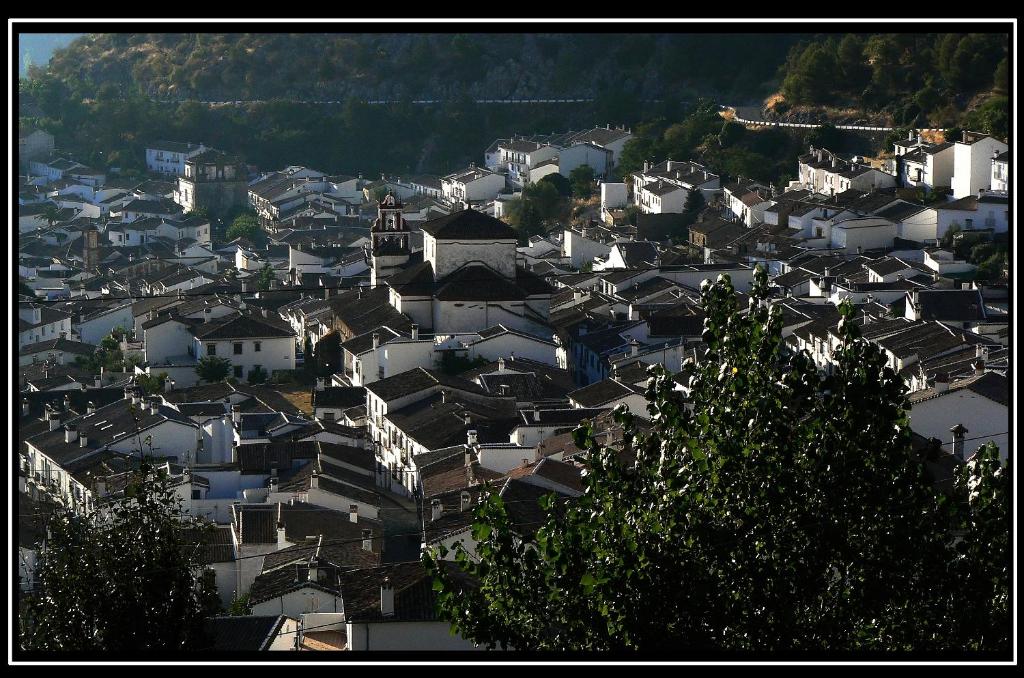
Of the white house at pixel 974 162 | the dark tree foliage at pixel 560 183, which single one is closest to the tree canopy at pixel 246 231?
the dark tree foliage at pixel 560 183

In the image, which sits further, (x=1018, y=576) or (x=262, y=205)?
(x=262, y=205)

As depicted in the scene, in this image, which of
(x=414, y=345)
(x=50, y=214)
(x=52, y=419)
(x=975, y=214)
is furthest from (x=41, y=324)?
(x=50, y=214)

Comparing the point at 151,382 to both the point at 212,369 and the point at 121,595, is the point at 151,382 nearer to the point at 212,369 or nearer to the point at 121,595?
the point at 212,369

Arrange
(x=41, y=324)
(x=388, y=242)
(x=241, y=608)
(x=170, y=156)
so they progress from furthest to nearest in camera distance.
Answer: (x=170, y=156) < (x=41, y=324) < (x=388, y=242) < (x=241, y=608)

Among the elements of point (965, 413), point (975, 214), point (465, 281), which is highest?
point (975, 214)

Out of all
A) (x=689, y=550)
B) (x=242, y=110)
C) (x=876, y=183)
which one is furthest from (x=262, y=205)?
(x=689, y=550)

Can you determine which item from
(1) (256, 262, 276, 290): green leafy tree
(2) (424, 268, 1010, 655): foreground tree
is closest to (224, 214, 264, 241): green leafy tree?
(1) (256, 262, 276, 290): green leafy tree

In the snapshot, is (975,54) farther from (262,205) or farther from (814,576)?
(814,576)
